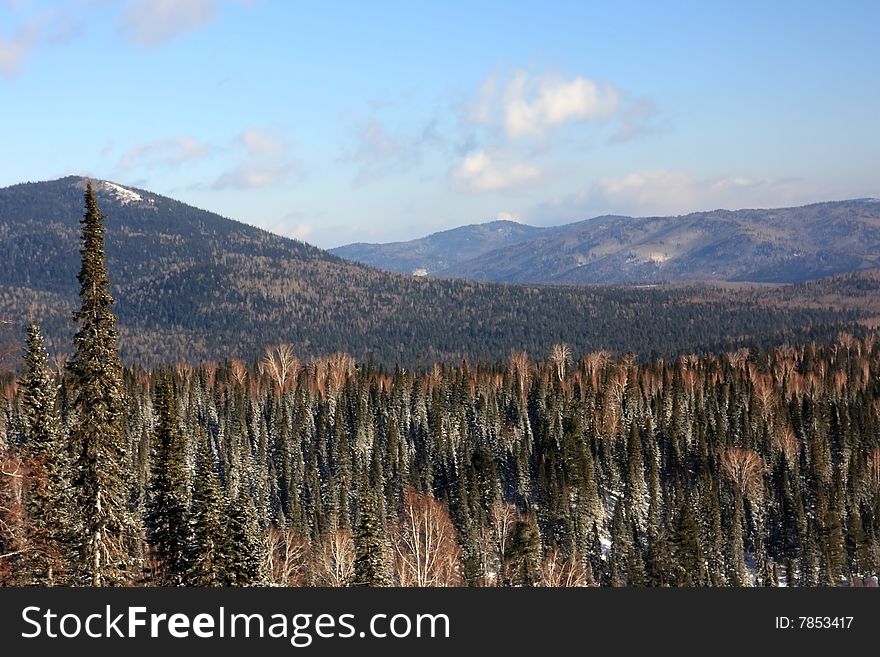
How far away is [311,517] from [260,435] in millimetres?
27593

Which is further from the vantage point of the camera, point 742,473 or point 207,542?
point 742,473

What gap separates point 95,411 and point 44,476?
174 inches

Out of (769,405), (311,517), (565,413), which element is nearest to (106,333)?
(311,517)

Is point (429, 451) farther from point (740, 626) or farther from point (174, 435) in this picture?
point (740, 626)

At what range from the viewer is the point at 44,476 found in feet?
119

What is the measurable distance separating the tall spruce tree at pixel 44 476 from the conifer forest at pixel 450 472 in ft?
0.48

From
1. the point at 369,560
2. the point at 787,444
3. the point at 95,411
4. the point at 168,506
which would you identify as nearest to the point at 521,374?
the point at 787,444

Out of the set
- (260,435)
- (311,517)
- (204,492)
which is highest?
(204,492)

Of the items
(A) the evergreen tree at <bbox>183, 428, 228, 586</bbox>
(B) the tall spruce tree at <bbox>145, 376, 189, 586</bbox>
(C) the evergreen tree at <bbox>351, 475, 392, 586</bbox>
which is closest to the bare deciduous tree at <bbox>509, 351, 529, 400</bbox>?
(C) the evergreen tree at <bbox>351, 475, 392, 586</bbox>

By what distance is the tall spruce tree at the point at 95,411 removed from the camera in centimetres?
3456

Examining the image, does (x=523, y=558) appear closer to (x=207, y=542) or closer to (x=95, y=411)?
(x=207, y=542)

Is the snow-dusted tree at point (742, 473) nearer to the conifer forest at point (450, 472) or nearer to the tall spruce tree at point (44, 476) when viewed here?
the conifer forest at point (450, 472)

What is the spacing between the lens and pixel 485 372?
552 feet

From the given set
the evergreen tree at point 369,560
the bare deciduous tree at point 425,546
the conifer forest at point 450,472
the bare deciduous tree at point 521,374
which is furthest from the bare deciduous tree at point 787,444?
the evergreen tree at point 369,560
